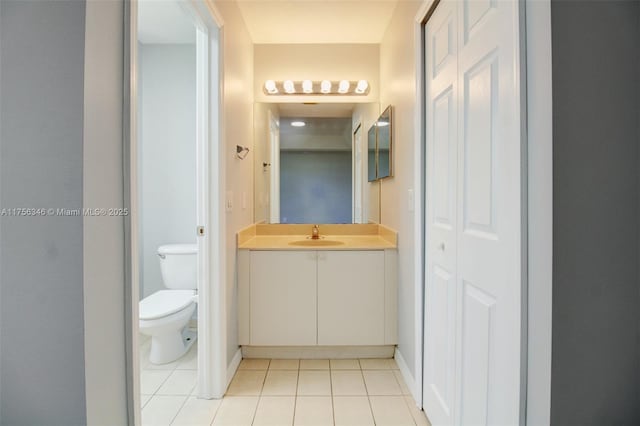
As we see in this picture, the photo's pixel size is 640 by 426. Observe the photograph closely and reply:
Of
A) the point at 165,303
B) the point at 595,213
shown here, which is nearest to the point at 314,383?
the point at 165,303

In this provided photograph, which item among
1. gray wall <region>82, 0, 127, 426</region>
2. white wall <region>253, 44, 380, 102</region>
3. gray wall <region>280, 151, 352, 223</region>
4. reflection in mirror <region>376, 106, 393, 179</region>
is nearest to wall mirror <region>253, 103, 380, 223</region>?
gray wall <region>280, 151, 352, 223</region>

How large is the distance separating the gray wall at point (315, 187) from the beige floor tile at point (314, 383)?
1.18 metres

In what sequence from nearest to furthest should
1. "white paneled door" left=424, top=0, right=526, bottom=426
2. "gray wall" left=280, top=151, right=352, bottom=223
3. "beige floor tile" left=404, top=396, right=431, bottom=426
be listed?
"white paneled door" left=424, top=0, right=526, bottom=426, "beige floor tile" left=404, top=396, right=431, bottom=426, "gray wall" left=280, top=151, right=352, bottom=223

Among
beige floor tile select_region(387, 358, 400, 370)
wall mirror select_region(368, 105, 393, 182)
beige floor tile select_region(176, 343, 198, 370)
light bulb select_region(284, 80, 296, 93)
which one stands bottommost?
beige floor tile select_region(387, 358, 400, 370)

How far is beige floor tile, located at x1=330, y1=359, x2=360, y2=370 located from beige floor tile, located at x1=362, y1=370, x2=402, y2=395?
9 centimetres

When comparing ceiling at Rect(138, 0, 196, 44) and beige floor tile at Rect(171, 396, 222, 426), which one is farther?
ceiling at Rect(138, 0, 196, 44)

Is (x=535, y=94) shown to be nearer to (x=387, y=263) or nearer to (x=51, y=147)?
(x=51, y=147)

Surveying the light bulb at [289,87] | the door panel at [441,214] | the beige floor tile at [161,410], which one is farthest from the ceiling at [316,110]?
the beige floor tile at [161,410]

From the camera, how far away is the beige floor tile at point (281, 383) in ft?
6.09

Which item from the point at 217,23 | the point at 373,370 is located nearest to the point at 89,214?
the point at 217,23

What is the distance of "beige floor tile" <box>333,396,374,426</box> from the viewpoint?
160 centimetres

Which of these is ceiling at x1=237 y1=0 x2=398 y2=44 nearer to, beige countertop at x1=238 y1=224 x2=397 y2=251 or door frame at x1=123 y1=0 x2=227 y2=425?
door frame at x1=123 y1=0 x2=227 y2=425

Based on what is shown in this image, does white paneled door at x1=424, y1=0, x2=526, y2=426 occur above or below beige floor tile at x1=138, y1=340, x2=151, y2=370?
above

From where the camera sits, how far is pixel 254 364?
2.19m
